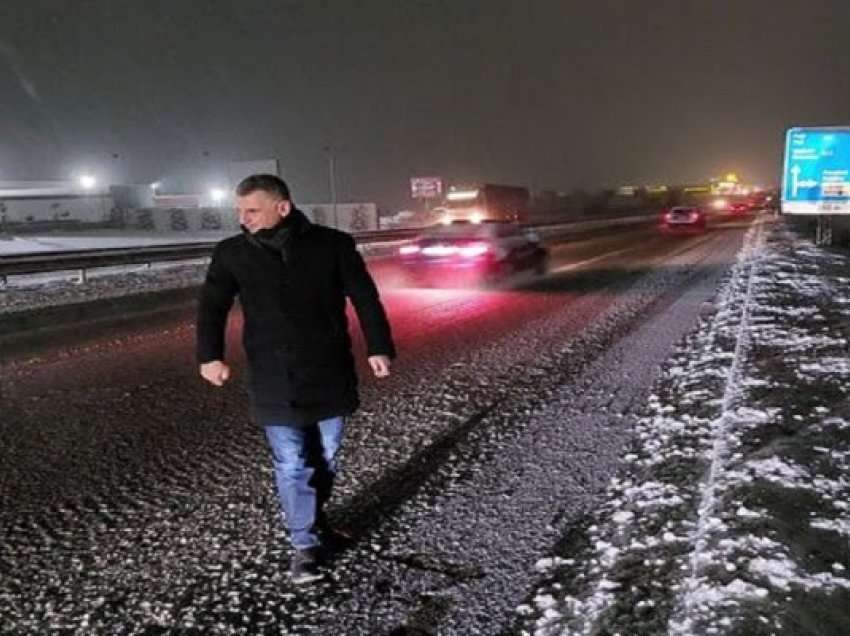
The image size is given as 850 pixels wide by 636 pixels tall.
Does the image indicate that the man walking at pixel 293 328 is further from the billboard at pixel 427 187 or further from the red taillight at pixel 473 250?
the billboard at pixel 427 187

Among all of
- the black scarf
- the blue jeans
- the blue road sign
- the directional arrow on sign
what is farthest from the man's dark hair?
the directional arrow on sign

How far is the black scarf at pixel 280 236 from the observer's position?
344cm

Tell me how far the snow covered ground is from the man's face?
6.78 feet

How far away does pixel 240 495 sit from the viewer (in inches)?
179

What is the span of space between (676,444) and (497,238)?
11200 mm

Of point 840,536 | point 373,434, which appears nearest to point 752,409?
point 840,536

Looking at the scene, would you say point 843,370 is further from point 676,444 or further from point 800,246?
point 800,246

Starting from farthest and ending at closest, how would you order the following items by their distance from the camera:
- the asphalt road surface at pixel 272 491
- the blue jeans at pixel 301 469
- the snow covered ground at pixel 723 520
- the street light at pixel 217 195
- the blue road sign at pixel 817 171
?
the street light at pixel 217 195 → the blue road sign at pixel 817 171 → the blue jeans at pixel 301 469 → the asphalt road surface at pixel 272 491 → the snow covered ground at pixel 723 520

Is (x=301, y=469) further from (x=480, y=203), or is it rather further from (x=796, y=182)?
(x=480, y=203)

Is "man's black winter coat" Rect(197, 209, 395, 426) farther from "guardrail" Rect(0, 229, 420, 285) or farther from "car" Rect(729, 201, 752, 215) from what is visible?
"car" Rect(729, 201, 752, 215)

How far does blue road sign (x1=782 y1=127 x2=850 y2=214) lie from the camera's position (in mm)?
22156

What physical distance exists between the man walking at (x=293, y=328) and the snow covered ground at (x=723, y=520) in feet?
3.99

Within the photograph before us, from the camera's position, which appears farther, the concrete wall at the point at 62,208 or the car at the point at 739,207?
the car at the point at 739,207

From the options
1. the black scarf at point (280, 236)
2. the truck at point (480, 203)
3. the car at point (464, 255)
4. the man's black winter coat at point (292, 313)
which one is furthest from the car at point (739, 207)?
the black scarf at point (280, 236)
